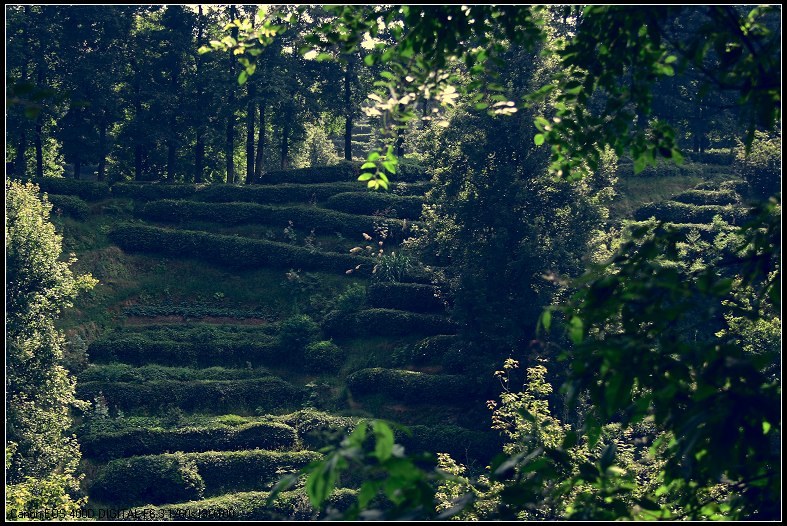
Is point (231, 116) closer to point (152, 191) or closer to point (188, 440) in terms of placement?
point (152, 191)

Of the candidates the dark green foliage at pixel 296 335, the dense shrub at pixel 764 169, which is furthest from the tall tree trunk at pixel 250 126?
the dense shrub at pixel 764 169

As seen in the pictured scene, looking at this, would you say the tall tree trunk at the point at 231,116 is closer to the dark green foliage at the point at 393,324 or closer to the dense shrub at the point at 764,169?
the dark green foliage at the point at 393,324

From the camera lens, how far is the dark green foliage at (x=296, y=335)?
2753cm

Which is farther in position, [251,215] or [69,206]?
[251,215]

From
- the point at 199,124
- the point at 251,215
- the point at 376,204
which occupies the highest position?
the point at 199,124

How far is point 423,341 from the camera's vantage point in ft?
87.0

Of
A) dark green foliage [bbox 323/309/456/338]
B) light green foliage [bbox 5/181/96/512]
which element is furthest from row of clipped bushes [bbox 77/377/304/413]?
dark green foliage [bbox 323/309/456/338]

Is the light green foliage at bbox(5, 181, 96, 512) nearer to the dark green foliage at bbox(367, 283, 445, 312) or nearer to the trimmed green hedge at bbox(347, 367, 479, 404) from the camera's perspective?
the trimmed green hedge at bbox(347, 367, 479, 404)

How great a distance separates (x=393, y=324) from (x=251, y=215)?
11.1 m

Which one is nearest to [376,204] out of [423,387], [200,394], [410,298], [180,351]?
[410,298]

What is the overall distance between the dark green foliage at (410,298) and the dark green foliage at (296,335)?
272cm

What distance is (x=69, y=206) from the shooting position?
107 feet

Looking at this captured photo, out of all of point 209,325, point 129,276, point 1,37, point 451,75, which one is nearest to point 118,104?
point 129,276

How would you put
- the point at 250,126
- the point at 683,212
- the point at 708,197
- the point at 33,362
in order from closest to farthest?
the point at 33,362 → the point at 683,212 → the point at 708,197 → the point at 250,126
